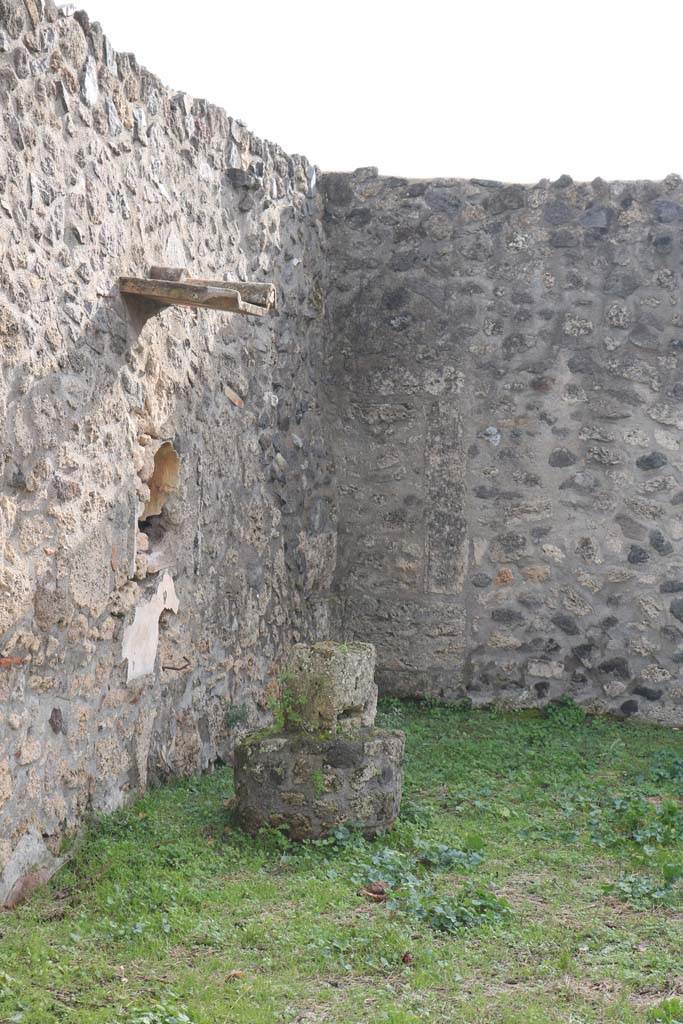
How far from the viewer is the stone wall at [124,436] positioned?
174 inches

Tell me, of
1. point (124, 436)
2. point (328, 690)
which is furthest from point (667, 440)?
point (124, 436)

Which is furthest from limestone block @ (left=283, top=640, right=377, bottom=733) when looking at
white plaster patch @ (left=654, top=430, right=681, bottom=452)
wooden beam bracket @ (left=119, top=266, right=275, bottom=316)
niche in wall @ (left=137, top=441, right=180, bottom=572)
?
white plaster patch @ (left=654, top=430, right=681, bottom=452)

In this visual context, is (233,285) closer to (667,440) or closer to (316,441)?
(316,441)

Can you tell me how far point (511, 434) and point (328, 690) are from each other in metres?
3.37

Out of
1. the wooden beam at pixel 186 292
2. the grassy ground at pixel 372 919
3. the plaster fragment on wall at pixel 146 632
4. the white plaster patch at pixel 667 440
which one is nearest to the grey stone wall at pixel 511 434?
the white plaster patch at pixel 667 440

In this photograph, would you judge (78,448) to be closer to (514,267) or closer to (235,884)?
(235,884)

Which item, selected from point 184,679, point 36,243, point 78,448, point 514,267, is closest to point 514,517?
point 514,267

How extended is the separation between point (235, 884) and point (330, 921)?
52 centimetres

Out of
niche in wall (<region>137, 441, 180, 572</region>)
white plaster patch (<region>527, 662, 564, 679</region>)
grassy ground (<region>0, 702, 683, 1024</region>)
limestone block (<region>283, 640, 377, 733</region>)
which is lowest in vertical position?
grassy ground (<region>0, 702, 683, 1024</region>)

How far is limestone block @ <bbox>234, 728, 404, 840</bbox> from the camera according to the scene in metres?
5.16

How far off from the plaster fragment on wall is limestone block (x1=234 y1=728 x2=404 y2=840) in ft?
2.25

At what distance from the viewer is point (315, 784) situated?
17.0ft

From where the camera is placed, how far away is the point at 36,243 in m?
4.47

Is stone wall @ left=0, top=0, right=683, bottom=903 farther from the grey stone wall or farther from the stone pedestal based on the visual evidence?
the stone pedestal
